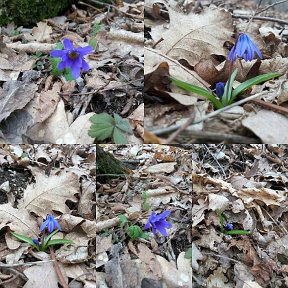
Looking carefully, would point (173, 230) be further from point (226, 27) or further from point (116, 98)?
point (226, 27)

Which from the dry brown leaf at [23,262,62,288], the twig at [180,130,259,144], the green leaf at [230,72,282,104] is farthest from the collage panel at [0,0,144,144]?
the dry brown leaf at [23,262,62,288]

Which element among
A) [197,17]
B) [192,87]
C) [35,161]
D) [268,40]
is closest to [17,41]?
[35,161]

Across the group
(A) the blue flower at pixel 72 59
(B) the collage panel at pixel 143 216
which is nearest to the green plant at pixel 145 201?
(B) the collage panel at pixel 143 216

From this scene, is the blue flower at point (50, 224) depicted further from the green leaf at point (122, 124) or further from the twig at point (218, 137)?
the twig at point (218, 137)

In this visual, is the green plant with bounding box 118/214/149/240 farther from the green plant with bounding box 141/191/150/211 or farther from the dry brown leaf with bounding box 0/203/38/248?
the dry brown leaf with bounding box 0/203/38/248

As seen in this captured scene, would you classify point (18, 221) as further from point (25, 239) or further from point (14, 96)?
point (14, 96)
